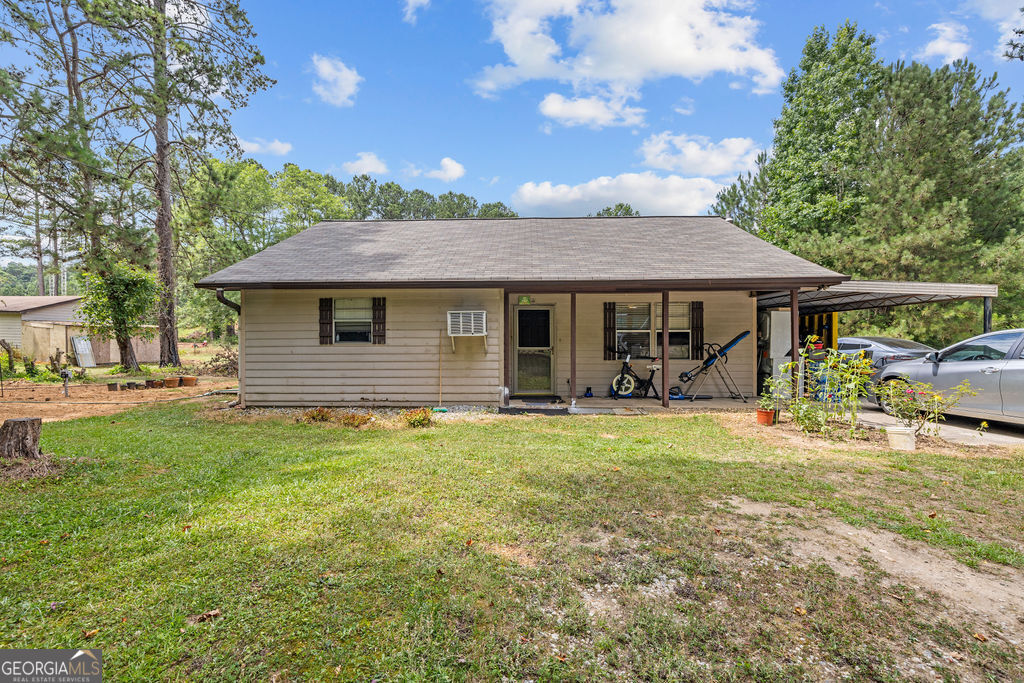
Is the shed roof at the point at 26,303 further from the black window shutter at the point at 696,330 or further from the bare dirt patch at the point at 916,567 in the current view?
the bare dirt patch at the point at 916,567

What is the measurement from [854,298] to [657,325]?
4211 millimetres

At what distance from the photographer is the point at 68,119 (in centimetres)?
598

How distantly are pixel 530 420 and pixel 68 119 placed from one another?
7.71 metres

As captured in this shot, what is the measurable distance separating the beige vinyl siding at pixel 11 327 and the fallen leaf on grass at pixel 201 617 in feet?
88.9

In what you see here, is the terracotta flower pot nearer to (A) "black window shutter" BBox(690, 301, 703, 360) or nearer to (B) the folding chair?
(B) the folding chair

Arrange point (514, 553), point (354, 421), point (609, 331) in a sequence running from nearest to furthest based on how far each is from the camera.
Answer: point (514, 553)
point (354, 421)
point (609, 331)

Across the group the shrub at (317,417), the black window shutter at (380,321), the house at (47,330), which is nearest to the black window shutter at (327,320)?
the black window shutter at (380,321)

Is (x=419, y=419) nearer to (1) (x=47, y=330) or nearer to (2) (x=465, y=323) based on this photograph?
(2) (x=465, y=323)

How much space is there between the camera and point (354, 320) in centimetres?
857

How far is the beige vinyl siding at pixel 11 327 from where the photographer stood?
65.1 ft

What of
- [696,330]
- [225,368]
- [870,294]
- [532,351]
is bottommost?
[225,368]

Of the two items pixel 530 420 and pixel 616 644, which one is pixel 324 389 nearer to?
pixel 530 420

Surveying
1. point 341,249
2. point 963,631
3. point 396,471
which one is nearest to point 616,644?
point 963,631

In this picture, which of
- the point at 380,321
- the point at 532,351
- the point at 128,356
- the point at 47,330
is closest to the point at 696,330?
the point at 532,351
